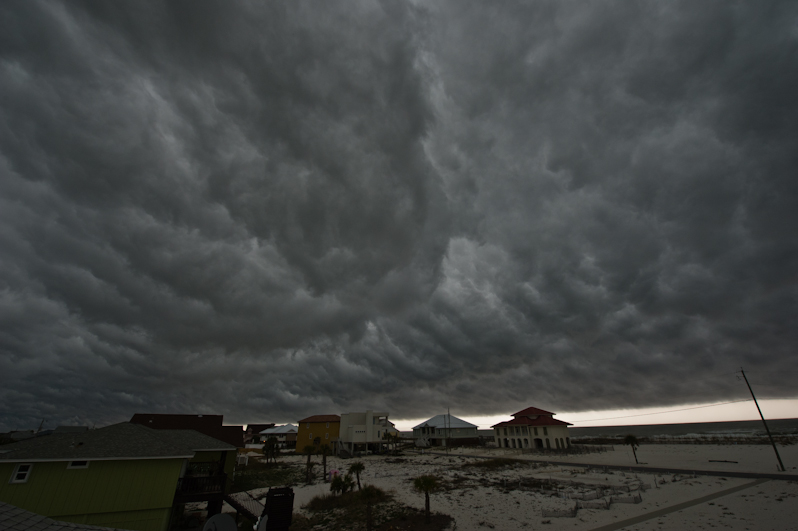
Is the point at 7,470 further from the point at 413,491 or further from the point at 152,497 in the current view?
the point at 413,491

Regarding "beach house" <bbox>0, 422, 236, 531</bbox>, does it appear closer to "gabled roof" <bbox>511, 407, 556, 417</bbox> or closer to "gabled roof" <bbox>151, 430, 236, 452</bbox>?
"gabled roof" <bbox>151, 430, 236, 452</bbox>

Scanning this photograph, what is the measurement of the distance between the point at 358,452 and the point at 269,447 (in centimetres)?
3150

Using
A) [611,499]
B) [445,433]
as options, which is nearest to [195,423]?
[611,499]

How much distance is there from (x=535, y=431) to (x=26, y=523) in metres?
94.3

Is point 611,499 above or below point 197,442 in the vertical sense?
below

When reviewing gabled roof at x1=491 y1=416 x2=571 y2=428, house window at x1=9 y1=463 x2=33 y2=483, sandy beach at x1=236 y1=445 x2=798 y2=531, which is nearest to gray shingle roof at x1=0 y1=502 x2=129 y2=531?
house window at x1=9 y1=463 x2=33 y2=483

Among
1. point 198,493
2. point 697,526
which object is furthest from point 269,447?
point 697,526

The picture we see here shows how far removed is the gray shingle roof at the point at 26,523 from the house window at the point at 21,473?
17.9 meters

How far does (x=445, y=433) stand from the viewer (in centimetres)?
12025

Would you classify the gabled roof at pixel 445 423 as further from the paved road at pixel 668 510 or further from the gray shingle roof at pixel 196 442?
the gray shingle roof at pixel 196 442

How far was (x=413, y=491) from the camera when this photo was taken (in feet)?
116

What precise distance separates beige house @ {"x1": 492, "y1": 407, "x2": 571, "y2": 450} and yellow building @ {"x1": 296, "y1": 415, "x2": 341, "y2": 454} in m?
46.3

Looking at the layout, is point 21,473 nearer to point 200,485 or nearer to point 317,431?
point 200,485

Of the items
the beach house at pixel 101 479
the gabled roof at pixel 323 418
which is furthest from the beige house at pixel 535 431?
the beach house at pixel 101 479
